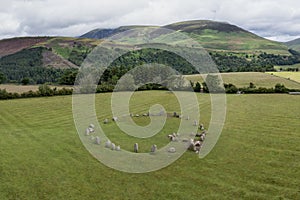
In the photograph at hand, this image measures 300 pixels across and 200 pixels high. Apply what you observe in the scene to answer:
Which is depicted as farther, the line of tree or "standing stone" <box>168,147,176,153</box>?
the line of tree

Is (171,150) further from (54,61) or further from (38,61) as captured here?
(38,61)

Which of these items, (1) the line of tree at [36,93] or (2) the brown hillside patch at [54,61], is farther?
(2) the brown hillside patch at [54,61]

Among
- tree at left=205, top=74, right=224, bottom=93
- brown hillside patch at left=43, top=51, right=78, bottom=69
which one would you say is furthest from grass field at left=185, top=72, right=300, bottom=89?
brown hillside patch at left=43, top=51, right=78, bottom=69

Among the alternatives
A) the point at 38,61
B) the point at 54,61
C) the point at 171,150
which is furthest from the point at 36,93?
the point at 38,61

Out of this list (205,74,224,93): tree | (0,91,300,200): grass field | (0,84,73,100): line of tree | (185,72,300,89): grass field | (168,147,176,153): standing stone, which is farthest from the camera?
(185,72,300,89): grass field

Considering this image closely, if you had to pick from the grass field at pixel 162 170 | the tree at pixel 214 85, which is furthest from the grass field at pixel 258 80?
the grass field at pixel 162 170

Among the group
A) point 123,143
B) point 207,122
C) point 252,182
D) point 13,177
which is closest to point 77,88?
point 207,122

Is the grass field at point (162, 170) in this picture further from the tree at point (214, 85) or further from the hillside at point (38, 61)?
the hillside at point (38, 61)

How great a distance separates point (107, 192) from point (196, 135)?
16.1 m

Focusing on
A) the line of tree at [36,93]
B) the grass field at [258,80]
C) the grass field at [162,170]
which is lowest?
the grass field at [162,170]

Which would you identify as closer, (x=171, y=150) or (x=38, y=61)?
(x=171, y=150)

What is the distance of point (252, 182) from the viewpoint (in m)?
18.5

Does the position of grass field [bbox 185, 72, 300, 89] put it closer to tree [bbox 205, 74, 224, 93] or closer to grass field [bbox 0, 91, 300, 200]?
tree [bbox 205, 74, 224, 93]

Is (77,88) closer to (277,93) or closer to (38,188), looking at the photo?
(277,93)
